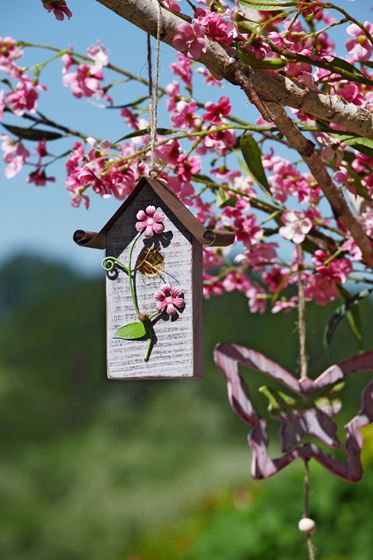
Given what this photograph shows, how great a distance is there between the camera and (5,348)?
645 centimetres

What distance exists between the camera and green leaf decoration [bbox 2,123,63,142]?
4.30 ft

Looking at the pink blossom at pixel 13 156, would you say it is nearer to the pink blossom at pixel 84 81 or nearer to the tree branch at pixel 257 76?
the pink blossom at pixel 84 81

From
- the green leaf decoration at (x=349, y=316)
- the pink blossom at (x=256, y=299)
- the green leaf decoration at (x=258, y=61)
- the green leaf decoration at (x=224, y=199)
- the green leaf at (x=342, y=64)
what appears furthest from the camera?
the pink blossom at (x=256, y=299)

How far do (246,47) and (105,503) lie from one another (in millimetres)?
4677

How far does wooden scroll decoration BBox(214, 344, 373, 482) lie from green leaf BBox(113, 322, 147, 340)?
29 cm

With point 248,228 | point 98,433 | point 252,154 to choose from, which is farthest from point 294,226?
point 98,433

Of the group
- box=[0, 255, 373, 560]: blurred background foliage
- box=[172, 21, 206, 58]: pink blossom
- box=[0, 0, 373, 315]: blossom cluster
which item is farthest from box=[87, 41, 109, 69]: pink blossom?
box=[0, 255, 373, 560]: blurred background foliage

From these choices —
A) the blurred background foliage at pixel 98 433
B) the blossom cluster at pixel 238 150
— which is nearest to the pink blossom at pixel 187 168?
the blossom cluster at pixel 238 150

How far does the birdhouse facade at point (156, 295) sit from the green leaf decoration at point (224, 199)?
0.85 ft

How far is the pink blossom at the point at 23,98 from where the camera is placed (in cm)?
131

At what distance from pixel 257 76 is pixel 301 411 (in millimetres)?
492

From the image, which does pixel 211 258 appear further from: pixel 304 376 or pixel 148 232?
pixel 148 232

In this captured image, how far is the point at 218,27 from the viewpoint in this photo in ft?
2.95

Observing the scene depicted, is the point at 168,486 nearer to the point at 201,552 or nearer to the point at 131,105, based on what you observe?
the point at 201,552
